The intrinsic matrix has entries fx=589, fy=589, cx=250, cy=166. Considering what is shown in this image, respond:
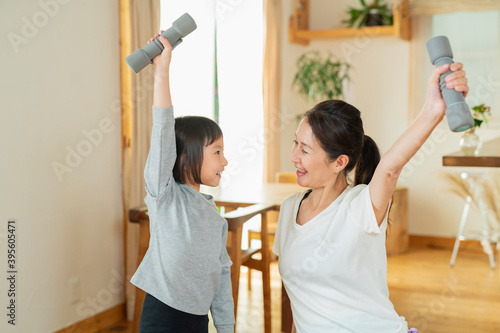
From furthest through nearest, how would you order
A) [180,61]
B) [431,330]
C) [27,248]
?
[180,61], [431,330], [27,248]

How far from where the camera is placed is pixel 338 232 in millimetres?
1464

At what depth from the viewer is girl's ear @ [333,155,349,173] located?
5.09 feet

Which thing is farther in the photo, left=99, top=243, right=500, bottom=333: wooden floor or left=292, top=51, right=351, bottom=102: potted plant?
left=292, top=51, right=351, bottom=102: potted plant

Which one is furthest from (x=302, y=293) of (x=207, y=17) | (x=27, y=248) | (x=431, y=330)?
(x=207, y=17)

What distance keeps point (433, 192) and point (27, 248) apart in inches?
151

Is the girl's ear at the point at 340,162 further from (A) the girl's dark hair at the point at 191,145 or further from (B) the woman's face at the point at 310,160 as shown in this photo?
(A) the girl's dark hair at the point at 191,145

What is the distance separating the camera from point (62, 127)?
2783mm

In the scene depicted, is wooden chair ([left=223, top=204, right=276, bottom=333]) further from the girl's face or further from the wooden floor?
the girl's face

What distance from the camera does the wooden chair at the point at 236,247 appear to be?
2.58 m

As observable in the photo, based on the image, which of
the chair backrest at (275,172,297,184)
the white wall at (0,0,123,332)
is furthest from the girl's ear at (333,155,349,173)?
the chair backrest at (275,172,297,184)

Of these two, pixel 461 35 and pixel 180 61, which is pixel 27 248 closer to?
pixel 180 61

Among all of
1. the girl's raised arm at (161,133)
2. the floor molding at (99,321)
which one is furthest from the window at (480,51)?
the girl's raised arm at (161,133)

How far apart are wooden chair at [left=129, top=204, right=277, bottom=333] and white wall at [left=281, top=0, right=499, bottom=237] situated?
2.48 metres

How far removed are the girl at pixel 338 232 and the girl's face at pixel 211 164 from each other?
0.21 metres
